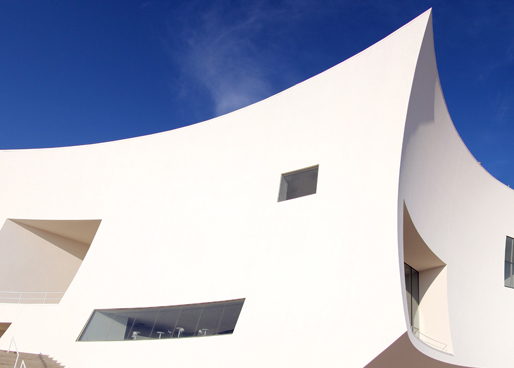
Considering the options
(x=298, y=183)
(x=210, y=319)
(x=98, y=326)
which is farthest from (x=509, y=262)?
(x=98, y=326)

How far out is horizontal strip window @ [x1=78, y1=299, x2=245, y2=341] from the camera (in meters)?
8.36

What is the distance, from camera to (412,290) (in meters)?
12.6

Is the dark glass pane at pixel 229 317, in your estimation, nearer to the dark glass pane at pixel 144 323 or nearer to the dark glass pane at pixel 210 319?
the dark glass pane at pixel 210 319

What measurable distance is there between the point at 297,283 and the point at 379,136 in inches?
141

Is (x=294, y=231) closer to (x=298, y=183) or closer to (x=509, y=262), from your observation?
(x=298, y=183)

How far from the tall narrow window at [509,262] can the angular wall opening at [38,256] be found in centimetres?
1522

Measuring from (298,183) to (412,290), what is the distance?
6.13m

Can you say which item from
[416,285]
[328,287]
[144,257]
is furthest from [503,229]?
[144,257]

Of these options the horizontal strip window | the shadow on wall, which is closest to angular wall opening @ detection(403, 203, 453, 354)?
the shadow on wall

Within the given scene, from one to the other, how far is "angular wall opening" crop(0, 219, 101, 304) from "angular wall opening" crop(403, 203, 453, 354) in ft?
34.6

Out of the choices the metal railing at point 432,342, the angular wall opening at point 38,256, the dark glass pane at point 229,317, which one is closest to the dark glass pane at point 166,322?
the dark glass pane at point 229,317

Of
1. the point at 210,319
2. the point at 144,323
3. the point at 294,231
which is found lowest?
the point at 144,323

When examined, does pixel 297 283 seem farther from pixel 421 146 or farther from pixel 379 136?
pixel 421 146

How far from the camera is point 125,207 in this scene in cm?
1295
